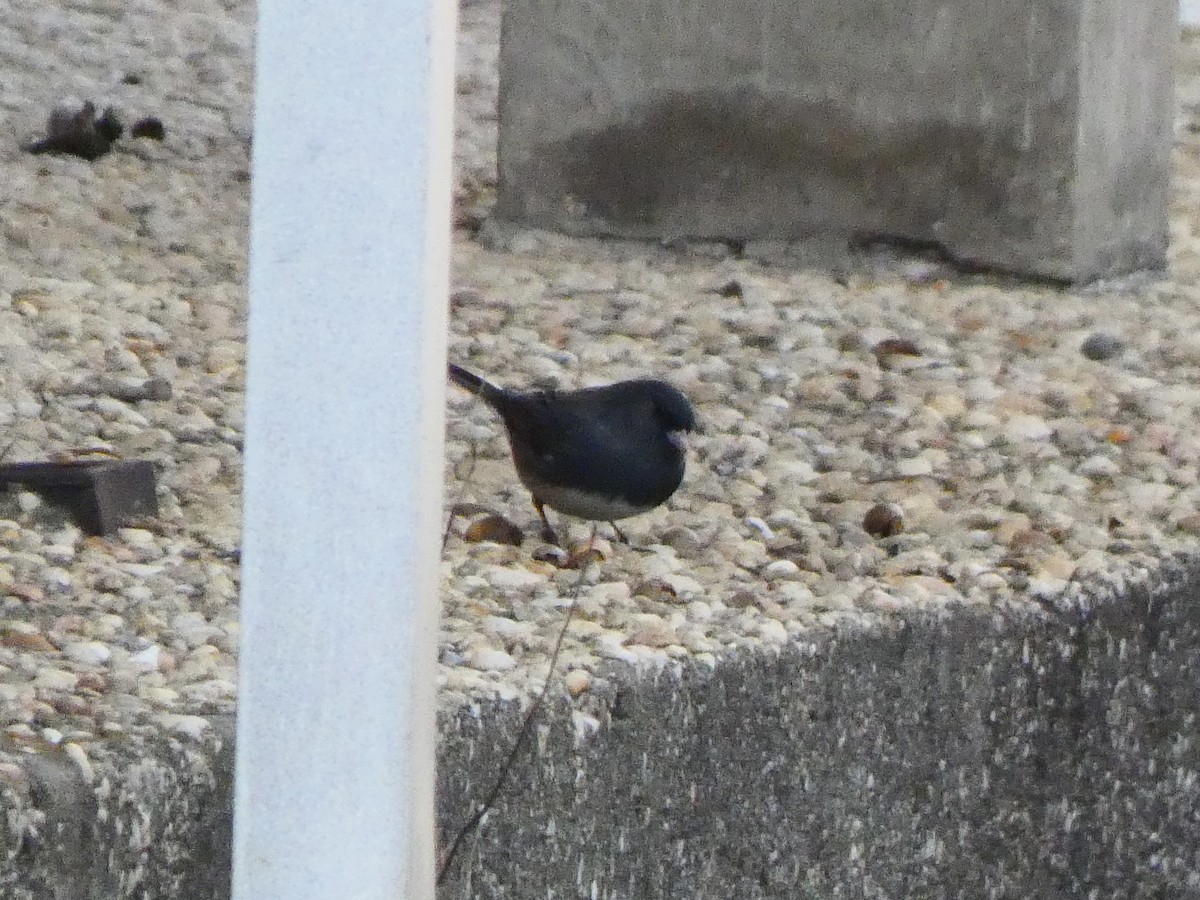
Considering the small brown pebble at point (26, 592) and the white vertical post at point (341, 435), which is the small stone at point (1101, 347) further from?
the white vertical post at point (341, 435)

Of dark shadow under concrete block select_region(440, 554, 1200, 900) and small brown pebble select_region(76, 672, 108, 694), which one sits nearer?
small brown pebble select_region(76, 672, 108, 694)

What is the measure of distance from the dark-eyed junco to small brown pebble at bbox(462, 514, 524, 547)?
0.08 meters

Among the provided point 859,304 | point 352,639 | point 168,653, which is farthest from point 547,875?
point 859,304

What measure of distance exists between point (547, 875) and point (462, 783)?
0.21m

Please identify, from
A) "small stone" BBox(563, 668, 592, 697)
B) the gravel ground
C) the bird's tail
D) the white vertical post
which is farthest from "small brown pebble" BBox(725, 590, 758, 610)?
the white vertical post

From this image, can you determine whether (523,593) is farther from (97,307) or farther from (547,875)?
(97,307)

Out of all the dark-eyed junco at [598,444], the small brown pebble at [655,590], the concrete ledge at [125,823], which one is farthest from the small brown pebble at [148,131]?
the concrete ledge at [125,823]

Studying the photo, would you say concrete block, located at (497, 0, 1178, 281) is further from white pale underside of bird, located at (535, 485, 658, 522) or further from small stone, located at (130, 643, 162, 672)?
small stone, located at (130, 643, 162, 672)

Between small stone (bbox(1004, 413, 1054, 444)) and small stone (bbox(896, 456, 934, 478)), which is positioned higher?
small stone (bbox(1004, 413, 1054, 444))

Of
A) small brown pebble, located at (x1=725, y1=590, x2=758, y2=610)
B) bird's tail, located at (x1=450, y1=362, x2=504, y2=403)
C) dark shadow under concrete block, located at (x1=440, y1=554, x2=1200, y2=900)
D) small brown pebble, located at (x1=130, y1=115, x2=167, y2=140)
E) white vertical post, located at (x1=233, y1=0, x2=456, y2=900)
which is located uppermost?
white vertical post, located at (x1=233, y1=0, x2=456, y2=900)

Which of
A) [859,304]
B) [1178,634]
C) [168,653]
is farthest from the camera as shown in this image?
[859,304]

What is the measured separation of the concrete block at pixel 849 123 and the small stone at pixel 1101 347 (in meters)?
0.37

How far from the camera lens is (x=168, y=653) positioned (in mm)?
2750

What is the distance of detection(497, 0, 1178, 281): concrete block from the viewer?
4.99 meters
